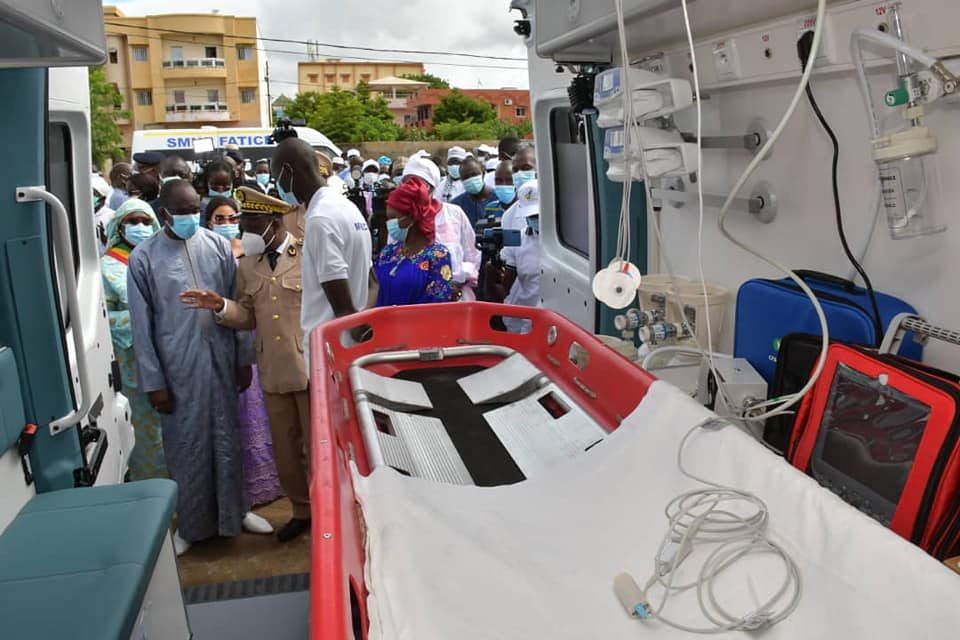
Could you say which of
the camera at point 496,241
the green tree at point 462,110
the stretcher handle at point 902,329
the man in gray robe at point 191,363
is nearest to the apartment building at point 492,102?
the green tree at point 462,110

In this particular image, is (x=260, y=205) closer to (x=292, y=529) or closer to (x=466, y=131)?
(x=292, y=529)

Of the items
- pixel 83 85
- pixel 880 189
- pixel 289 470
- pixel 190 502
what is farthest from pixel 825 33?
pixel 190 502

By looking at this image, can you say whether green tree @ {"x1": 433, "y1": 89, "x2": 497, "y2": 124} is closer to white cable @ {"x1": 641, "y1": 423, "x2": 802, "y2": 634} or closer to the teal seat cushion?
the teal seat cushion

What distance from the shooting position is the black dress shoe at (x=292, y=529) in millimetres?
3518

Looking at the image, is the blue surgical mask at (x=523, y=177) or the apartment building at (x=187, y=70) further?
the apartment building at (x=187, y=70)

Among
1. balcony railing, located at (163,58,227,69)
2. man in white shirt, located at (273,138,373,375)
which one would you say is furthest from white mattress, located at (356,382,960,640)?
balcony railing, located at (163,58,227,69)

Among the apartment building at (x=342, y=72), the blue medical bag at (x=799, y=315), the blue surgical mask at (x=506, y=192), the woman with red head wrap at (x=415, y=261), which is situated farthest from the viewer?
the apartment building at (x=342, y=72)

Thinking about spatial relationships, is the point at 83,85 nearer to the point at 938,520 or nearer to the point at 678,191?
the point at 678,191

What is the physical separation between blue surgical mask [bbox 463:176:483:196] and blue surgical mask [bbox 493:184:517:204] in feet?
2.26

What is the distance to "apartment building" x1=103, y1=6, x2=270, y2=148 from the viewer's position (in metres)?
36.5

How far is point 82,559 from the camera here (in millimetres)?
1967

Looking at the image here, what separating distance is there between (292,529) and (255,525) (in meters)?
0.20

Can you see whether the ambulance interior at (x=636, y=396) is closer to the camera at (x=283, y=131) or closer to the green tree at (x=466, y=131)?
the camera at (x=283, y=131)

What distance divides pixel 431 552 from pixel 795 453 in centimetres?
76
